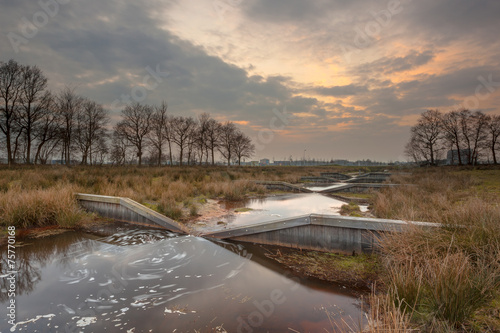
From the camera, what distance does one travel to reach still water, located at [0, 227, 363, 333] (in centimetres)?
324

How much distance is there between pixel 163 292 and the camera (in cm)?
407

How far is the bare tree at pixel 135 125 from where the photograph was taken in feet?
121

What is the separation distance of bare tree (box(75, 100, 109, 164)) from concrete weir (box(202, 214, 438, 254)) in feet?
118

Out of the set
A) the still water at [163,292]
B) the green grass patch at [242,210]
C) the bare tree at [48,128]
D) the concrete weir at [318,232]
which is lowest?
the still water at [163,292]

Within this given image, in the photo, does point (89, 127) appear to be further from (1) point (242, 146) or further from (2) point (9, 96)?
(1) point (242, 146)

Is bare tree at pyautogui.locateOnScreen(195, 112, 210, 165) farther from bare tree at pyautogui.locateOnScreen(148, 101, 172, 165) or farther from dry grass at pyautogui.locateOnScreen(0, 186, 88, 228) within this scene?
dry grass at pyautogui.locateOnScreen(0, 186, 88, 228)

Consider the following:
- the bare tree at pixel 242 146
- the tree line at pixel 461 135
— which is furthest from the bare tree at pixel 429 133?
the bare tree at pixel 242 146

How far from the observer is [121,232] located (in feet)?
24.2

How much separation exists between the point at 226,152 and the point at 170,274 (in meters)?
45.6

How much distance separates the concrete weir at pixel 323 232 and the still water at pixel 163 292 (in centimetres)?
54

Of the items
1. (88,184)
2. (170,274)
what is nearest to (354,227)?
(170,274)

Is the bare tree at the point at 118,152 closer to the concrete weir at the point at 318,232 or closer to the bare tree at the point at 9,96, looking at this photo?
the bare tree at the point at 9,96

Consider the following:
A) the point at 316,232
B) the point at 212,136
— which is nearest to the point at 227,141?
the point at 212,136

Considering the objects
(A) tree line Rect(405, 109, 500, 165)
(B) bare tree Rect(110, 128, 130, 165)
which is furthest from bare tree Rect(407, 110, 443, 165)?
(B) bare tree Rect(110, 128, 130, 165)
